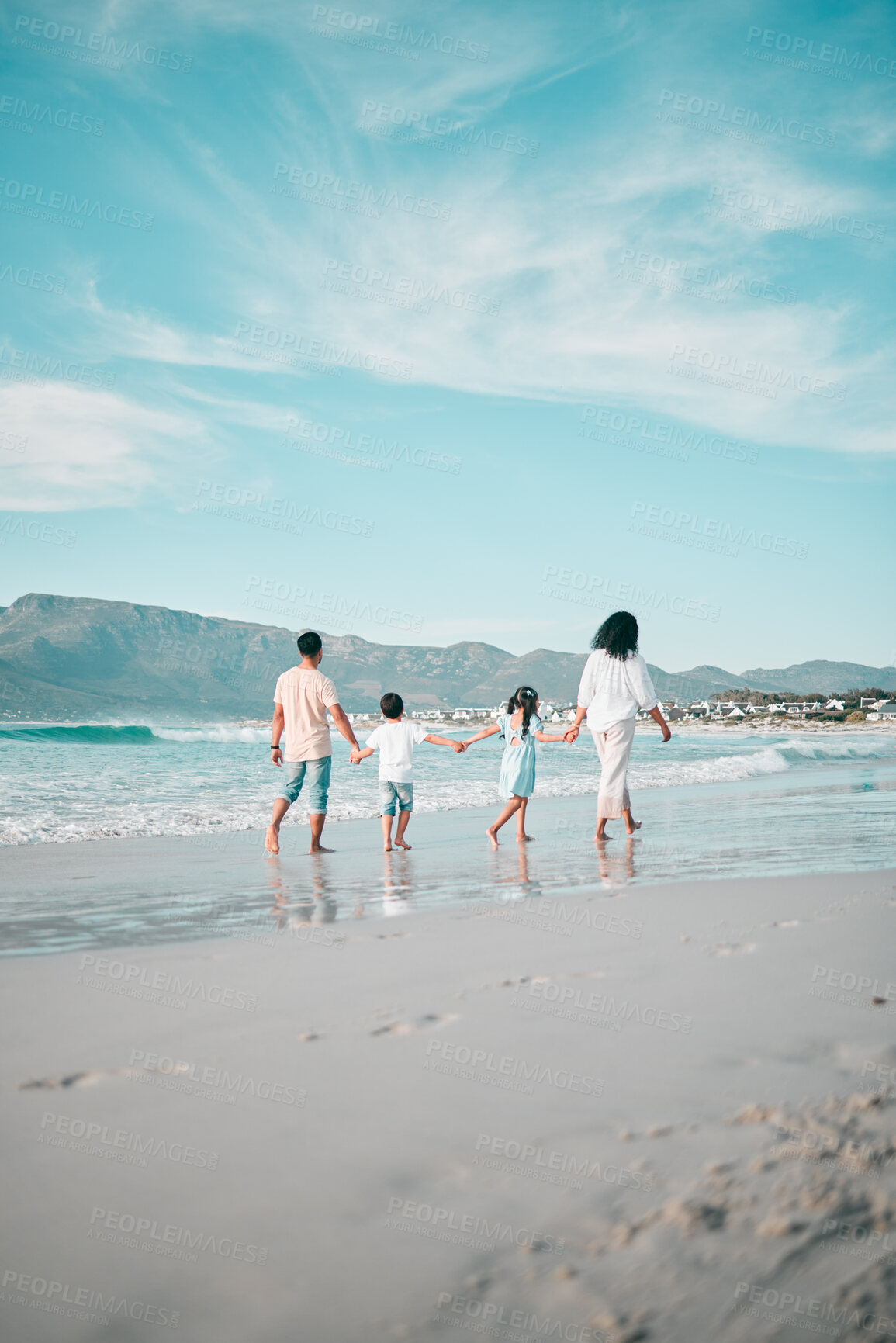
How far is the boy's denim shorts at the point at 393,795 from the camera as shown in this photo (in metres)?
8.05

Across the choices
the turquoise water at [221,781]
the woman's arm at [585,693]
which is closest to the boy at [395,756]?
the woman's arm at [585,693]

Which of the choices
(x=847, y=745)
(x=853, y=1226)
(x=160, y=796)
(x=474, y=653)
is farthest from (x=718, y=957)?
(x=474, y=653)

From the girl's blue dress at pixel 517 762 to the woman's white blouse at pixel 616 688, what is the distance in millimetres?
766

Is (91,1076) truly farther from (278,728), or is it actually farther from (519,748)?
(519,748)

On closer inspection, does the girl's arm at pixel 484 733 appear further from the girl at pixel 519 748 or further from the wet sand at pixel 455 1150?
the wet sand at pixel 455 1150

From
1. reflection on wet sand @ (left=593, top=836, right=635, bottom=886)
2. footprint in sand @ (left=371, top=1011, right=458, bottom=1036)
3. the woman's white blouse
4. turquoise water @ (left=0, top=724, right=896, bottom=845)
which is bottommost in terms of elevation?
turquoise water @ (left=0, top=724, right=896, bottom=845)

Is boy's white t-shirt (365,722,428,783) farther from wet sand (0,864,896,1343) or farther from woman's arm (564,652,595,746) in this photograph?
wet sand (0,864,896,1343)

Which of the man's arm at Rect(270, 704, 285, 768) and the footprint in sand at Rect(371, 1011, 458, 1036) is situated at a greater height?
the man's arm at Rect(270, 704, 285, 768)

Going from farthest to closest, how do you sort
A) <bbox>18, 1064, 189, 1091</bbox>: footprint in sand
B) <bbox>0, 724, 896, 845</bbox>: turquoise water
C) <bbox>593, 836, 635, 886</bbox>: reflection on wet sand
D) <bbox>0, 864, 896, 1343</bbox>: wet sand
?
<bbox>0, 724, 896, 845</bbox>: turquoise water, <bbox>593, 836, 635, 886</bbox>: reflection on wet sand, <bbox>18, 1064, 189, 1091</bbox>: footprint in sand, <bbox>0, 864, 896, 1343</bbox>: wet sand

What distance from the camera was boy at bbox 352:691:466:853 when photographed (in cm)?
802

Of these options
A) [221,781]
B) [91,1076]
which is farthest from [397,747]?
[221,781]

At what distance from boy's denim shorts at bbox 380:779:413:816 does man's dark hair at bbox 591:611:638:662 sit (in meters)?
2.51

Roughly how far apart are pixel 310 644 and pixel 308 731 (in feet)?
2.87

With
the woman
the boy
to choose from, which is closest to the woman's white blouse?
the woman
